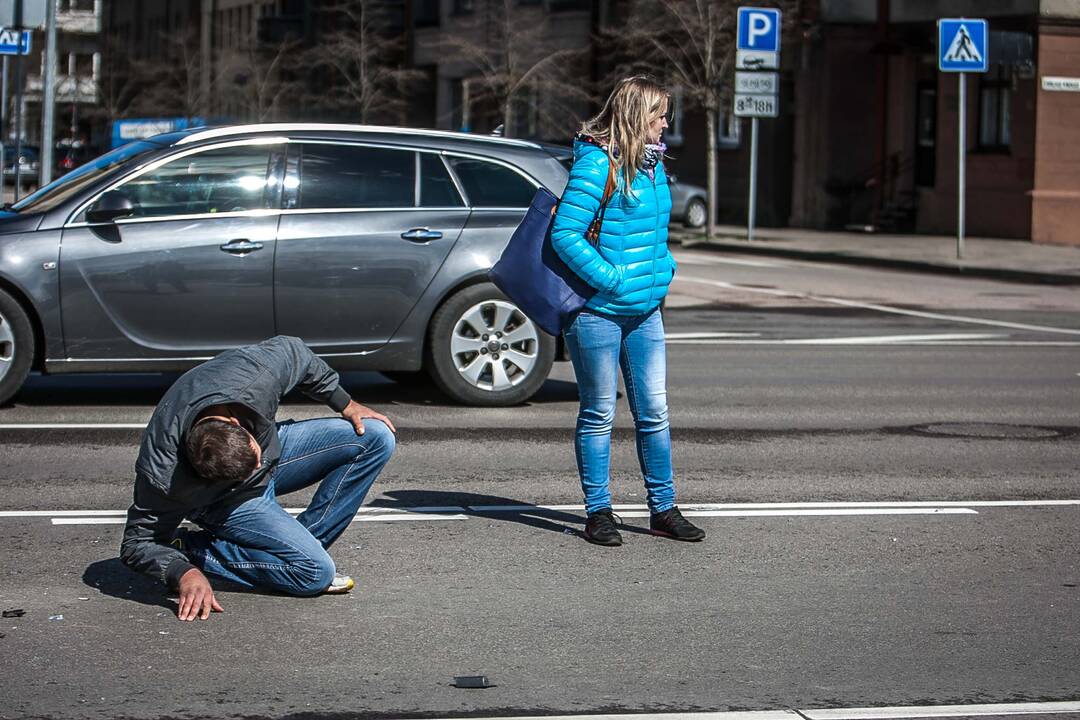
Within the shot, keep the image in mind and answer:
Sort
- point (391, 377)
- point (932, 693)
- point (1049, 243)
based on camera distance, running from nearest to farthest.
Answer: point (932, 693)
point (391, 377)
point (1049, 243)

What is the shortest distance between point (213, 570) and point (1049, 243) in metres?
26.7

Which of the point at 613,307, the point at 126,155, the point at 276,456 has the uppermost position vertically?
the point at 126,155

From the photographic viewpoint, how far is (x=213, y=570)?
6199mm

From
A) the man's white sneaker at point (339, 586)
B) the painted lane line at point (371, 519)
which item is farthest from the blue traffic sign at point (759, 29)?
the man's white sneaker at point (339, 586)

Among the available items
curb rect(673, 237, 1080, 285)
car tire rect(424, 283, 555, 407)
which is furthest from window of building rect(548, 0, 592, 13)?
car tire rect(424, 283, 555, 407)

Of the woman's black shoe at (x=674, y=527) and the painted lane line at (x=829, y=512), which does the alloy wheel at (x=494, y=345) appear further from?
the woman's black shoe at (x=674, y=527)

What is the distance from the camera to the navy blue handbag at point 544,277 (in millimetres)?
6969

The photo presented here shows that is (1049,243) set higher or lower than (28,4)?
lower

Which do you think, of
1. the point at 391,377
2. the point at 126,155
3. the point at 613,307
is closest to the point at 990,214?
the point at 391,377

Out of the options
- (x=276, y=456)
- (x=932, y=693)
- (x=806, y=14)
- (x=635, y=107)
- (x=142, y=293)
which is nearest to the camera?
(x=932, y=693)

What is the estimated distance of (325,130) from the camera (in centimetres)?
1082

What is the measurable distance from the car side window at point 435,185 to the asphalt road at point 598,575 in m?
1.25

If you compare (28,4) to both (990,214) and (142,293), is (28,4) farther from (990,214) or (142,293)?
(990,214)

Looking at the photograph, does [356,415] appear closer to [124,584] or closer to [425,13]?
[124,584]
